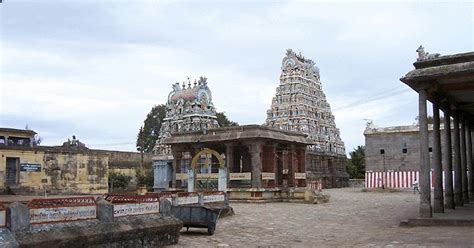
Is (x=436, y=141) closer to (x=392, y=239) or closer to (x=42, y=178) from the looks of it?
(x=392, y=239)

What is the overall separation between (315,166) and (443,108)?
34.2 metres

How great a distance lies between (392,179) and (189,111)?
21752 millimetres

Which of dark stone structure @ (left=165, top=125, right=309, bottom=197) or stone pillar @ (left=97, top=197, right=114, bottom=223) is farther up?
dark stone structure @ (left=165, top=125, right=309, bottom=197)

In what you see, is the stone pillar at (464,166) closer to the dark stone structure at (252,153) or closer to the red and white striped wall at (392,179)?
the dark stone structure at (252,153)

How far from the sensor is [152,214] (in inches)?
412

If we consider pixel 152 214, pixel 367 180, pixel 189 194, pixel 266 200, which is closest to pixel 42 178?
pixel 266 200

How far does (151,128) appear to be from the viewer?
236 ft

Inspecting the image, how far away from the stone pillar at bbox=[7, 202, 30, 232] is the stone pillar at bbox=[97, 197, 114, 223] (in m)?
1.59

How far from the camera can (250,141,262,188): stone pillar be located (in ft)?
84.4

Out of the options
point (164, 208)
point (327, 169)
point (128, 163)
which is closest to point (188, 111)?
point (128, 163)

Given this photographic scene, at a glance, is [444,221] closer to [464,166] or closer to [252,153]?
[464,166]

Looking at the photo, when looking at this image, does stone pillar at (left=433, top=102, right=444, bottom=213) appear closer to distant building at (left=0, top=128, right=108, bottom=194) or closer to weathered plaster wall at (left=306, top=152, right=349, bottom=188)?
distant building at (left=0, top=128, right=108, bottom=194)

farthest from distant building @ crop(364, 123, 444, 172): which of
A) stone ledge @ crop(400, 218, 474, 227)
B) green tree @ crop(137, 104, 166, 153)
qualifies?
green tree @ crop(137, 104, 166, 153)

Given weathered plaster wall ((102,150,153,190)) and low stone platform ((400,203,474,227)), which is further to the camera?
weathered plaster wall ((102,150,153,190))
